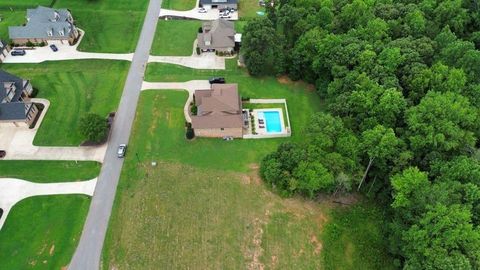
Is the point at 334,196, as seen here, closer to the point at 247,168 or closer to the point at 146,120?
the point at 247,168

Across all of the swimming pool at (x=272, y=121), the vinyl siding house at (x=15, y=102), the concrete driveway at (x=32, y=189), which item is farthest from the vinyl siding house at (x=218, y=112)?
the vinyl siding house at (x=15, y=102)

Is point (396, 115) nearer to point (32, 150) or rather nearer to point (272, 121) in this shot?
point (272, 121)

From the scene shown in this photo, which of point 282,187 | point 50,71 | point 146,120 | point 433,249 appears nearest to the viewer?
point 433,249

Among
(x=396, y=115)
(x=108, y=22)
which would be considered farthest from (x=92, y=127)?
(x=396, y=115)

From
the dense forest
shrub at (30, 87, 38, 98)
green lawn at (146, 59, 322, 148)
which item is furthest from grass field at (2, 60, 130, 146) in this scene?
the dense forest

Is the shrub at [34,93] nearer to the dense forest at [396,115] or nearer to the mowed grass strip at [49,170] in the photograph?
the mowed grass strip at [49,170]

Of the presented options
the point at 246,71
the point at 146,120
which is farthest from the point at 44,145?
the point at 246,71

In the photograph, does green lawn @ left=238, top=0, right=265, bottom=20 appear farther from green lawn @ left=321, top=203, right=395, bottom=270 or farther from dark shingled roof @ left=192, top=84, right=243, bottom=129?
green lawn @ left=321, top=203, right=395, bottom=270
